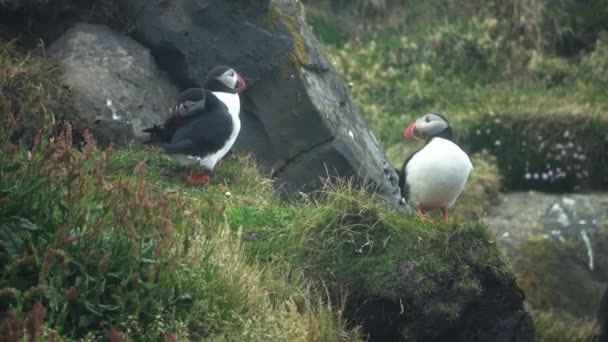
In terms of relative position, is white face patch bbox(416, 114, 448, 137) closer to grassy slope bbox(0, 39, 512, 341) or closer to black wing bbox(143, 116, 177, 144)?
grassy slope bbox(0, 39, 512, 341)

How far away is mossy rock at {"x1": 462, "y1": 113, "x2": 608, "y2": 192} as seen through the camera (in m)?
13.2

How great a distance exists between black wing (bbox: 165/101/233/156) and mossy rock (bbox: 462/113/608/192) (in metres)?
5.60

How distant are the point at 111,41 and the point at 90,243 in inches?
165

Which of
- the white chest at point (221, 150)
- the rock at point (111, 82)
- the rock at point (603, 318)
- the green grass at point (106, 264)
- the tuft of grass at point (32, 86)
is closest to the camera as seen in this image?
the green grass at point (106, 264)

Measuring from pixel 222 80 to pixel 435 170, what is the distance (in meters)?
1.92

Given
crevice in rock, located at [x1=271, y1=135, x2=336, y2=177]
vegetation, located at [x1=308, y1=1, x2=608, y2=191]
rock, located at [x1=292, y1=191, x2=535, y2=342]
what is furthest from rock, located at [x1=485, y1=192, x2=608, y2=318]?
rock, located at [x1=292, y1=191, x2=535, y2=342]

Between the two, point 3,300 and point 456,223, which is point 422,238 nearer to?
point 456,223

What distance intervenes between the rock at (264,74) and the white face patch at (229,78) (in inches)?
31.9

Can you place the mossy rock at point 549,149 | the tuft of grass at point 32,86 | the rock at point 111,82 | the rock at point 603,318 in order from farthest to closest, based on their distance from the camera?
the mossy rock at point 549,149 < the rock at point 603,318 < the rock at point 111,82 < the tuft of grass at point 32,86

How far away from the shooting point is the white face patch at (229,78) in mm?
8977

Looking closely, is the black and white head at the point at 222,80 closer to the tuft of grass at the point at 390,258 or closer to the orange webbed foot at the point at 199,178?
the orange webbed foot at the point at 199,178

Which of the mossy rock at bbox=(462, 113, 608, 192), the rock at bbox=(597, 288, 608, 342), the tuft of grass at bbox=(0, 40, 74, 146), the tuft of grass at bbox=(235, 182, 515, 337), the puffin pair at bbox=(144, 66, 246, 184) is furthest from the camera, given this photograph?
the mossy rock at bbox=(462, 113, 608, 192)

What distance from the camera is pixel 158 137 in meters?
8.59

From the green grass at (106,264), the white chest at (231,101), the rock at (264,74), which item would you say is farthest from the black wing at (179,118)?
the green grass at (106,264)
